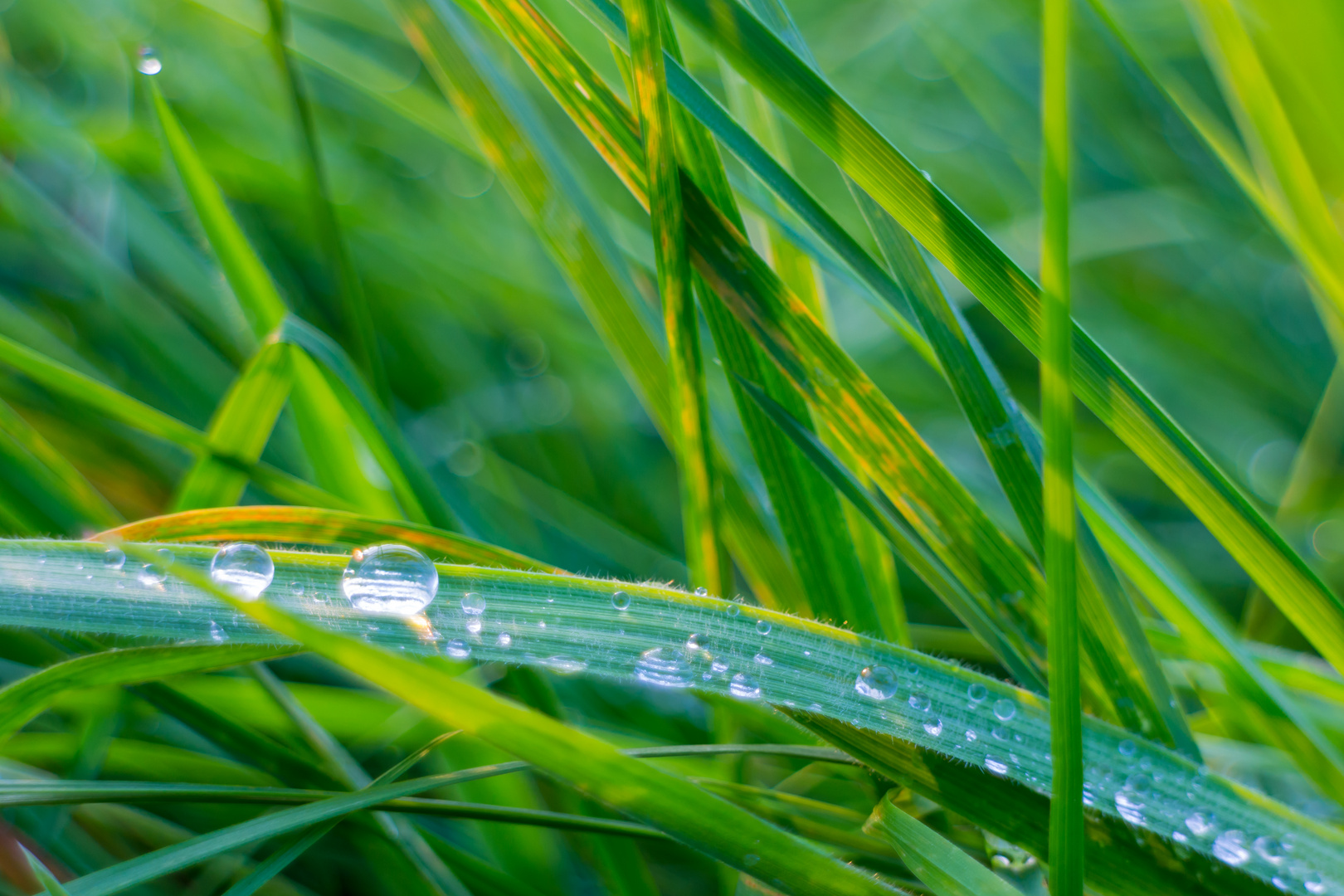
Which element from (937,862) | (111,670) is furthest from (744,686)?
(111,670)

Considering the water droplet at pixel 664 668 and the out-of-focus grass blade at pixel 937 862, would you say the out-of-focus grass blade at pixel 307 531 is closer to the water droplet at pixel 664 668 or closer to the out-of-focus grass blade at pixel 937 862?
the water droplet at pixel 664 668

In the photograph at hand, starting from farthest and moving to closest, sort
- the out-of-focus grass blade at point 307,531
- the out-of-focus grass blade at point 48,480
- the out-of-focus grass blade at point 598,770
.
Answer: the out-of-focus grass blade at point 48,480, the out-of-focus grass blade at point 307,531, the out-of-focus grass blade at point 598,770

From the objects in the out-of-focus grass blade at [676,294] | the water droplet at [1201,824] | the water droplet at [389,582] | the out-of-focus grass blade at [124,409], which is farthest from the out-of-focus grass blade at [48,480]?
the water droplet at [1201,824]

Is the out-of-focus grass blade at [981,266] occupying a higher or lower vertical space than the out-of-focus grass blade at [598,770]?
higher

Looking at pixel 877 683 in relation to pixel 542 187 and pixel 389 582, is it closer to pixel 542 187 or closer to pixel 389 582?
pixel 389 582

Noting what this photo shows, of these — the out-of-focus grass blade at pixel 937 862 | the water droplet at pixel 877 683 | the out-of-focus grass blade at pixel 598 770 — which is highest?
the water droplet at pixel 877 683

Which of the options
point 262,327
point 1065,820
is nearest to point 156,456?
point 262,327

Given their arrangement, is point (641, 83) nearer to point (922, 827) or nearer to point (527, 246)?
point (922, 827)
